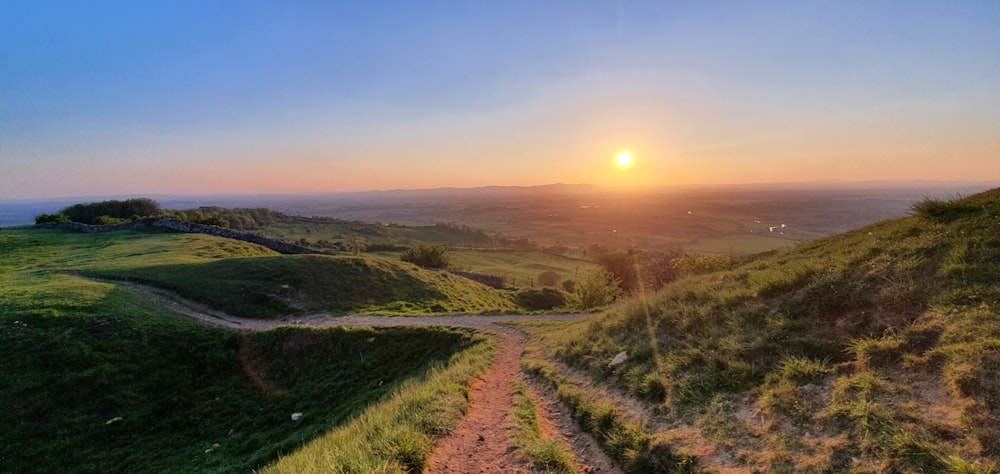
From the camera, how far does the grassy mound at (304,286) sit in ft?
80.6

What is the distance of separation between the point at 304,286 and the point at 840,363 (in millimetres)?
27657

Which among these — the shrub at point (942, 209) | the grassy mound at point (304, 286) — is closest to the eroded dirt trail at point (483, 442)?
the shrub at point (942, 209)

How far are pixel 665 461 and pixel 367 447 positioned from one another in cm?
443

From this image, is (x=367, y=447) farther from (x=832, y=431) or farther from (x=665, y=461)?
(x=832, y=431)

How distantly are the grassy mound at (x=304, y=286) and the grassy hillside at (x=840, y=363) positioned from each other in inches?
735

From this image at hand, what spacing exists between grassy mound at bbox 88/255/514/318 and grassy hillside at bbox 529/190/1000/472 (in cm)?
1866

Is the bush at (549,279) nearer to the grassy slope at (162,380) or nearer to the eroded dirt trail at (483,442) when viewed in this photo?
the grassy slope at (162,380)

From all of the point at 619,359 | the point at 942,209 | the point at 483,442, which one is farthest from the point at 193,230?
the point at 942,209

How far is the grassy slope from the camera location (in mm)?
12297

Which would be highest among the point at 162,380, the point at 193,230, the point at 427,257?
the point at 193,230

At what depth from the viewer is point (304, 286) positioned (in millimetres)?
27344

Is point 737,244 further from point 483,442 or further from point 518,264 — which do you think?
point 483,442

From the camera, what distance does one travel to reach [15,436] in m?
12.3

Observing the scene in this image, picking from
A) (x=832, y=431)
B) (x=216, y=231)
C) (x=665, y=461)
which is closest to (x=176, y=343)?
(x=665, y=461)
